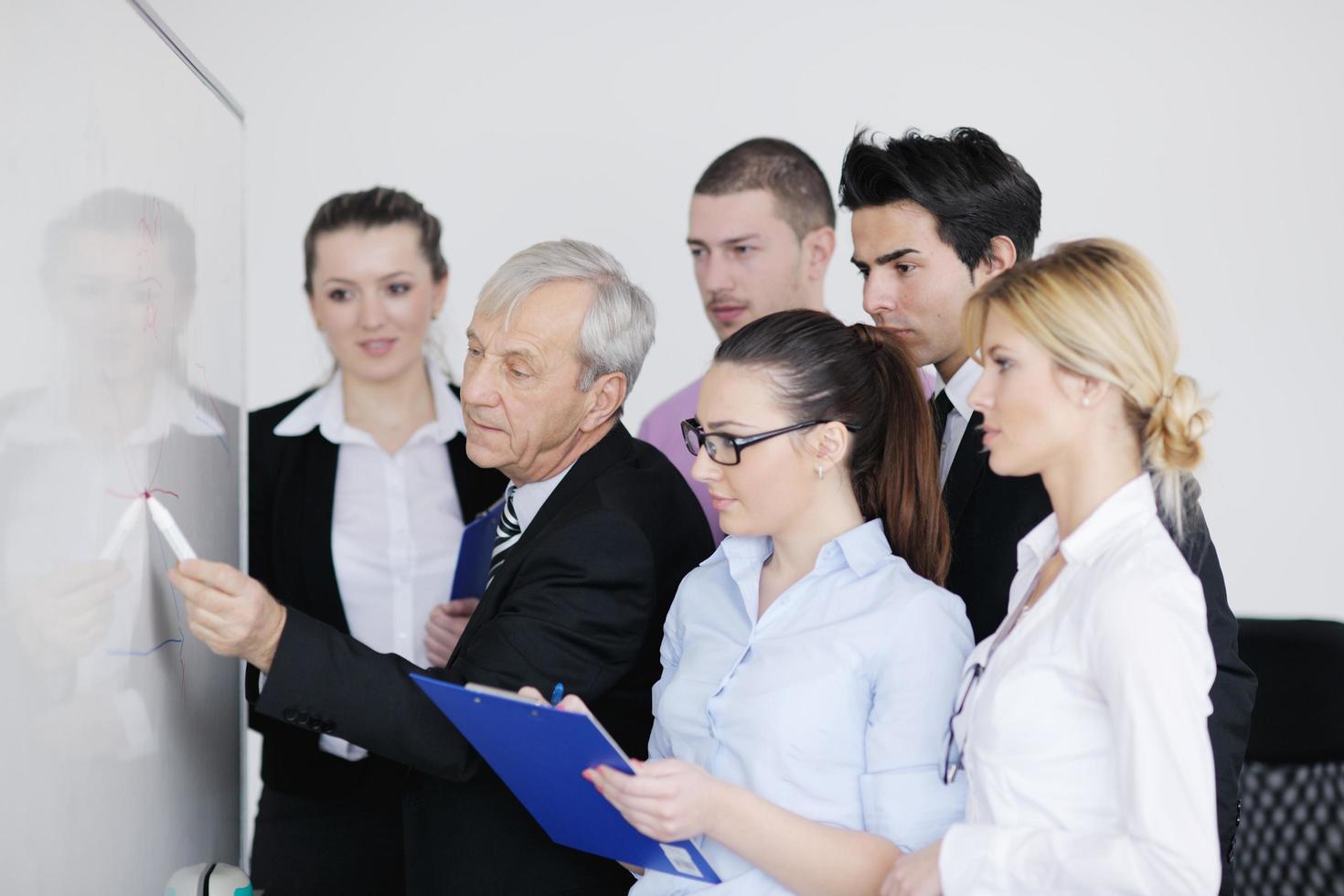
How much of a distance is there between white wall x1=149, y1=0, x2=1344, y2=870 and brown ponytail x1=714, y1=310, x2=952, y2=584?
7.22 ft

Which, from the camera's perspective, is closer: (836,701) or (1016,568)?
(836,701)

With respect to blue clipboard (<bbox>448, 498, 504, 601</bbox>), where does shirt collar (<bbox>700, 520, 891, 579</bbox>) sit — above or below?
above

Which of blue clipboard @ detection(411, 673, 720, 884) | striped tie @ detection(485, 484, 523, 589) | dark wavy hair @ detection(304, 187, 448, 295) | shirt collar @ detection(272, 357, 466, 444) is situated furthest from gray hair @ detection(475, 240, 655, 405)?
dark wavy hair @ detection(304, 187, 448, 295)

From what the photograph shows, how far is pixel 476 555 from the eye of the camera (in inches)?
99.0

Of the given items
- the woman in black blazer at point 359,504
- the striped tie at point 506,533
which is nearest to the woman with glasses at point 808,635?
the striped tie at point 506,533

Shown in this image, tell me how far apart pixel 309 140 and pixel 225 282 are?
1778mm

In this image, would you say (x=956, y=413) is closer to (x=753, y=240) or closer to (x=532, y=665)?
(x=532, y=665)

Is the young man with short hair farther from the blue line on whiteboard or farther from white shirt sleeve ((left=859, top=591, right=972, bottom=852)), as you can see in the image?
white shirt sleeve ((left=859, top=591, right=972, bottom=852))

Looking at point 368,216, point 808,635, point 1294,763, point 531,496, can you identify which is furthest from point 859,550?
point 368,216

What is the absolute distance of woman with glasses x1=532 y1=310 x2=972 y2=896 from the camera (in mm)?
1576

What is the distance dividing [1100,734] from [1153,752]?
Answer: 105 mm

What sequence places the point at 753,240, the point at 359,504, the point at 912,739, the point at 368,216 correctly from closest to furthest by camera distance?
the point at 912,739 → the point at 359,504 → the point at 368,216 → the point at 753,240

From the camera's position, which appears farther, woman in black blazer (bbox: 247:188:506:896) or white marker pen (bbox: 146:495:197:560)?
woman in black blazer (bbox: 247:188:506:896)

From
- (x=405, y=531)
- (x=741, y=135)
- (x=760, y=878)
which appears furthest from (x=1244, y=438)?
(x=760, y=878)
